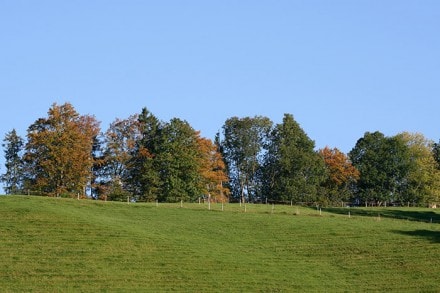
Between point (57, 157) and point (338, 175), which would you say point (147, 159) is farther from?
point (338, 175)

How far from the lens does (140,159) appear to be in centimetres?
11962

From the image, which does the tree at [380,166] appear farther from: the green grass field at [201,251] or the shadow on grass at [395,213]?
the green grass field at [201,251]

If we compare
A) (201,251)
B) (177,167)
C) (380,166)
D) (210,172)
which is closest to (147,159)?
(177,167)

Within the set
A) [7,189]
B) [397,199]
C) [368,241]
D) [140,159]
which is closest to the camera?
[368,241]

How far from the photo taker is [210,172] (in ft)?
411

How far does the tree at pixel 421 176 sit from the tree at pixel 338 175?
9.03 m

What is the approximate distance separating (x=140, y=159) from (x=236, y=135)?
31.1 meters

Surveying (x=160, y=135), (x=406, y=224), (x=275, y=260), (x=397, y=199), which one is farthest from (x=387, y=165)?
(x=275, y=260)

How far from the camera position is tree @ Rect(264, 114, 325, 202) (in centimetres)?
13088

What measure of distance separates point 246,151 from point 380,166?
22608mm

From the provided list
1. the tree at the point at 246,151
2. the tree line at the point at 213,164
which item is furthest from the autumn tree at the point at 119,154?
the tree at the point at 246,151

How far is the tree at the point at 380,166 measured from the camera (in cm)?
14027

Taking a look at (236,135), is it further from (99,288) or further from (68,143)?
(99,288)

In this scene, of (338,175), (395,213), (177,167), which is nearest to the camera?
(395,213)
